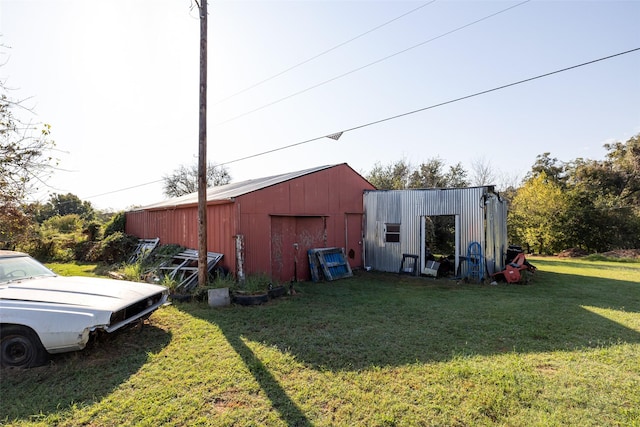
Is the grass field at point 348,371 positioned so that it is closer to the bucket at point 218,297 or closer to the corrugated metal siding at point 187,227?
the bucket at point 218,297

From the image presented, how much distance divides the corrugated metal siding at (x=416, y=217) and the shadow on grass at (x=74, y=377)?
7810mm

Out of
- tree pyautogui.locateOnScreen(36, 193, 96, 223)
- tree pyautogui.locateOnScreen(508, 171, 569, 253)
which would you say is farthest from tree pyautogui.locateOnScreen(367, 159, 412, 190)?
tree pyautogui.locateOnScreen(36, 193, 96, 223)

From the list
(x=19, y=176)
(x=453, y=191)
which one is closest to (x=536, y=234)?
(x=453, y=191)

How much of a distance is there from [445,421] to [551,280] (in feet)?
29.4

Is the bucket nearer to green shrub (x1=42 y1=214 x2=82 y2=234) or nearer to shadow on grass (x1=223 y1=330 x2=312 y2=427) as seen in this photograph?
shadow on grass (x1=223 y1=330 x2=312 y2=427)

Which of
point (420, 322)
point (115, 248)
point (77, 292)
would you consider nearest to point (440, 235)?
point (420, 322)

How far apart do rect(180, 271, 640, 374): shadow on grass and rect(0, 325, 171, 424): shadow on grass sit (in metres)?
1.22

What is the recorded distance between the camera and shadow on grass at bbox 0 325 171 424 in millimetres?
2801

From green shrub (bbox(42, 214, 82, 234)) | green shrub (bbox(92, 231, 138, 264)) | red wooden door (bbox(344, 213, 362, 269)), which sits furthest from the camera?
green shrub (bbox(42, 214, 82, 234))

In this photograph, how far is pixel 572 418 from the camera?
255 centimetres

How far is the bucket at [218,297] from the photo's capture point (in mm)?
6004

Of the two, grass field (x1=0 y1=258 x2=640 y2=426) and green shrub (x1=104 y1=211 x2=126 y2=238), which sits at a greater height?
green shrub (x1=104 y1=211 x2=126 y2=238)

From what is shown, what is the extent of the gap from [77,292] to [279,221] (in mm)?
5186

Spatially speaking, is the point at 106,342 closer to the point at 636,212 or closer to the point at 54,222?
the point at 54,222
